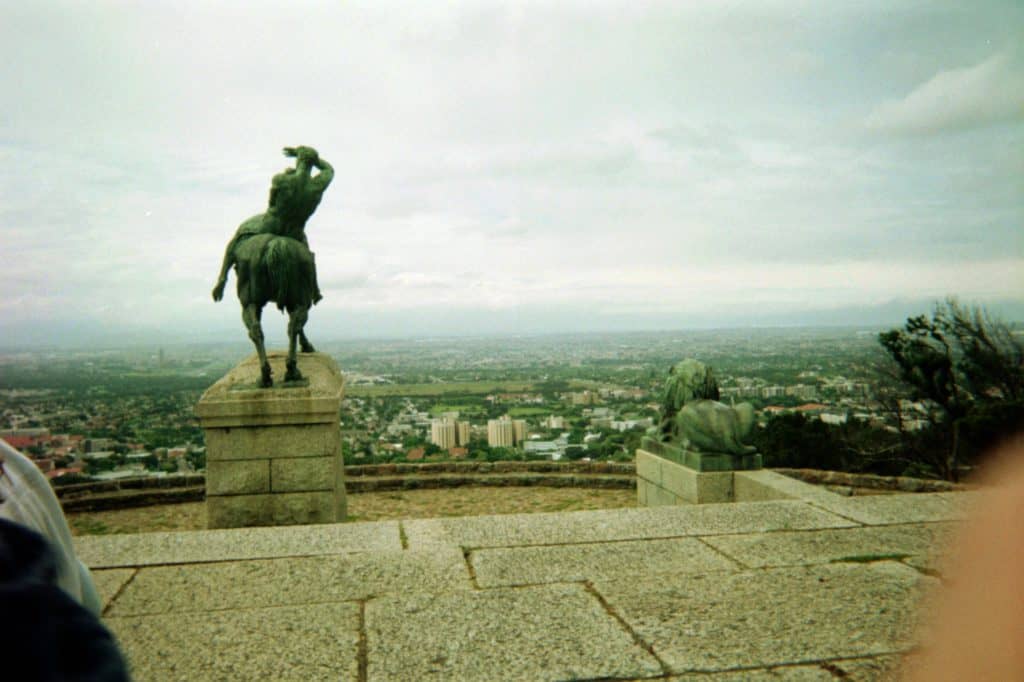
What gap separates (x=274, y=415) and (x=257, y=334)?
81 centimetres

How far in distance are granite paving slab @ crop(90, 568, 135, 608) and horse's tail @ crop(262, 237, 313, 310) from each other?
357cm

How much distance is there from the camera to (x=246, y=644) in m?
2.57

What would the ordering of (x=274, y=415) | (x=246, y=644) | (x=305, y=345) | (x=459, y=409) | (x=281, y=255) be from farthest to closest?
1. (x=459, y=409)
2. (x=305, y=345)
3. (x=281, y=255)
4. (x=274, y=415)
5. (x=246, y=644)

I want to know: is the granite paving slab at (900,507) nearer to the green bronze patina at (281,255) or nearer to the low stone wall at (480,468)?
the green bronze patina at (281,255)

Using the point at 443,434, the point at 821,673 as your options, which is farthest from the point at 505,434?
the point at 821,673

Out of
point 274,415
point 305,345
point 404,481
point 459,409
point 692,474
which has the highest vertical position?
point 305,345

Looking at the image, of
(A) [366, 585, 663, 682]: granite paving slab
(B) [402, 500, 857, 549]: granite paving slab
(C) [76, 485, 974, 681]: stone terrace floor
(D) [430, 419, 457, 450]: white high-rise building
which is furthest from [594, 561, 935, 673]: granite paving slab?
(D) [430, 419, 457, 450]: white high-rise building

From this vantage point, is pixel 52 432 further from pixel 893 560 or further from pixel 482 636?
pixel 893 560

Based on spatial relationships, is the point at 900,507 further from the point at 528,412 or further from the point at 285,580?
the point at 528,412

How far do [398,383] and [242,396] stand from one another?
19.2 metres

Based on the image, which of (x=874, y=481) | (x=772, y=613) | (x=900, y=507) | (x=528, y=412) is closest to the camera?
(x=772, y=613)

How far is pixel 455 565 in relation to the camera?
3496 mm

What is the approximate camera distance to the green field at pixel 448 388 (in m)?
23.7

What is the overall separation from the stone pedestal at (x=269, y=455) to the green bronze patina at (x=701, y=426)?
3396 mm
